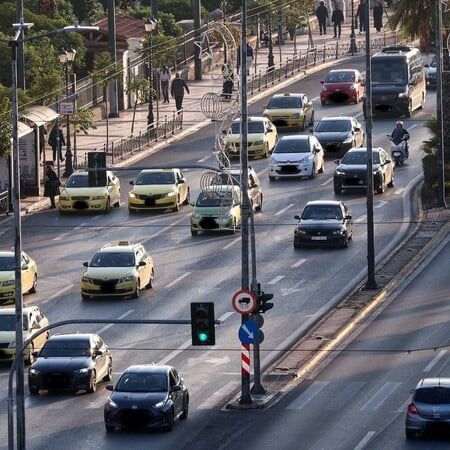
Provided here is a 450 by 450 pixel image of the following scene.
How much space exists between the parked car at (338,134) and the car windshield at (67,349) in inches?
1290

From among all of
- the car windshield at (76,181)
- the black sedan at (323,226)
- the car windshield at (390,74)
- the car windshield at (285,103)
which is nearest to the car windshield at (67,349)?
the black sedan at (323,226)

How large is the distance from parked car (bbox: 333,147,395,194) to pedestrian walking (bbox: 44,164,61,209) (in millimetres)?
10395

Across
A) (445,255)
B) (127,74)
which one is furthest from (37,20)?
(445,255)

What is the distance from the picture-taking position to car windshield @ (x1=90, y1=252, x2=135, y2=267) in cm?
5884

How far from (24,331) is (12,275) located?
19.7 ft

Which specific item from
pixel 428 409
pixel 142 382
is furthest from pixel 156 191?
pixel 428 409

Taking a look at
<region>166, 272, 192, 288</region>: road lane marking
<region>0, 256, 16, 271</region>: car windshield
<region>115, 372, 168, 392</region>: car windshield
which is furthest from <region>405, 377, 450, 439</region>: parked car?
<region>0, 256, 16, 271</region>: car windshield

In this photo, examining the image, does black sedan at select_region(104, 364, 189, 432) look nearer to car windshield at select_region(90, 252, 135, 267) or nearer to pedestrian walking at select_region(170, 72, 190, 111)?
car windshield at select_region(90, 252, 135, 267)

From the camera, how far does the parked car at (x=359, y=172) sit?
240ft

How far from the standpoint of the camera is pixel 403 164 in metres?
79.6

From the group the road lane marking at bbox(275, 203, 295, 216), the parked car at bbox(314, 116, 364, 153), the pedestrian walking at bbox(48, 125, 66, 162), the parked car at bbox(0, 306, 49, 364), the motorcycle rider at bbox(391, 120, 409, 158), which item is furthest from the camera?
the parked car at bbox(314, 116, 364, 153)

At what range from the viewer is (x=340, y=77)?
308ft

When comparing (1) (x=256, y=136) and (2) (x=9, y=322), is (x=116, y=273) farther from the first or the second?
(1) (x=256, y=136)

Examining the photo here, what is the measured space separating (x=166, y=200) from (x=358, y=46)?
43.8 meters
